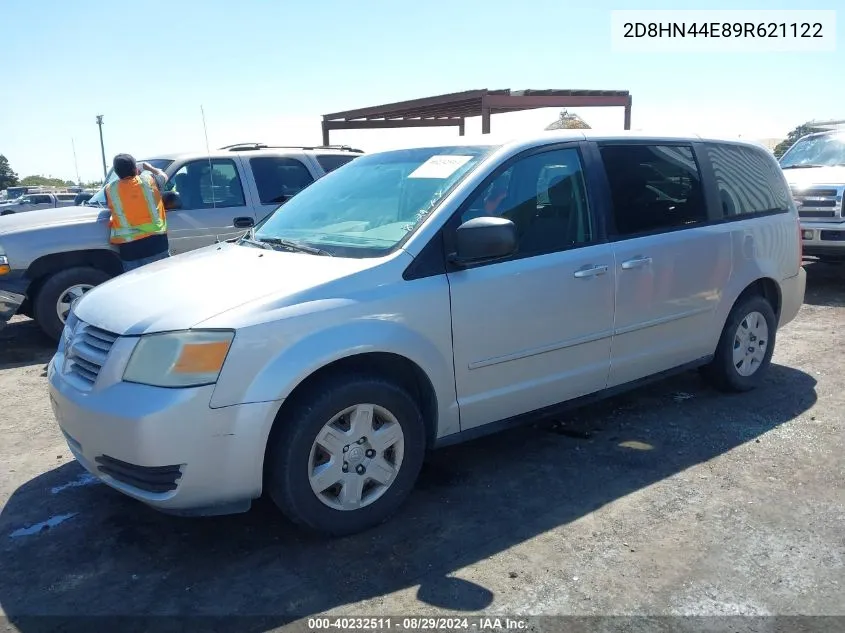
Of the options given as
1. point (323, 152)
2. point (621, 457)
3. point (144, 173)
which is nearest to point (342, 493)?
point (621, 457)

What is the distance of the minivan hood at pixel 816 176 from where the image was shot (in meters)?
9.14

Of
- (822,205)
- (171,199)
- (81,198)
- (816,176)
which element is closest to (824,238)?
(822,205)

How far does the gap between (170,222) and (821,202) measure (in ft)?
25.8

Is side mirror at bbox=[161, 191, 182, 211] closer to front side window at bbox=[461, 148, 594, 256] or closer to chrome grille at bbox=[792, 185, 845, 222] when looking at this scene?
front side window at bbox=[461, 148, 594, 256]

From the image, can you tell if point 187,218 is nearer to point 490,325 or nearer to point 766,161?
point 490,325

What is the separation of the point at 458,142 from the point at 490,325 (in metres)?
1.13

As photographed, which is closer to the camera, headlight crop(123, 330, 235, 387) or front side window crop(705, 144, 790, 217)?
headlight crop(123, 330, 235, 387)

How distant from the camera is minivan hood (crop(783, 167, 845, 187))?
30.0 ft

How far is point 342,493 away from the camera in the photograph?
3.14 m

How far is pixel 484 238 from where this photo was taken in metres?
3.24

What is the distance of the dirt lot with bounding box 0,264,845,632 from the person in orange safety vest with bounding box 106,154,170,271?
97.5 inches

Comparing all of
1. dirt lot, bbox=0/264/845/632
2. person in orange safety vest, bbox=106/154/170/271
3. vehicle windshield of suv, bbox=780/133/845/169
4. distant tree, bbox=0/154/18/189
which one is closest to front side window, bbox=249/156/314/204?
person in orange safety vest, bbox=106/154/170/271

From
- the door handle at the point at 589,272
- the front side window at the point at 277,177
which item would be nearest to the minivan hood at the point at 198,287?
the door handle at the point at 589,272

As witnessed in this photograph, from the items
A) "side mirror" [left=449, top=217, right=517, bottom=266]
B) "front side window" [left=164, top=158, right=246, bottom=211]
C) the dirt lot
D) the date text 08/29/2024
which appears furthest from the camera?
"front side window" [left=164, top=158, right=246, bottom=211]
